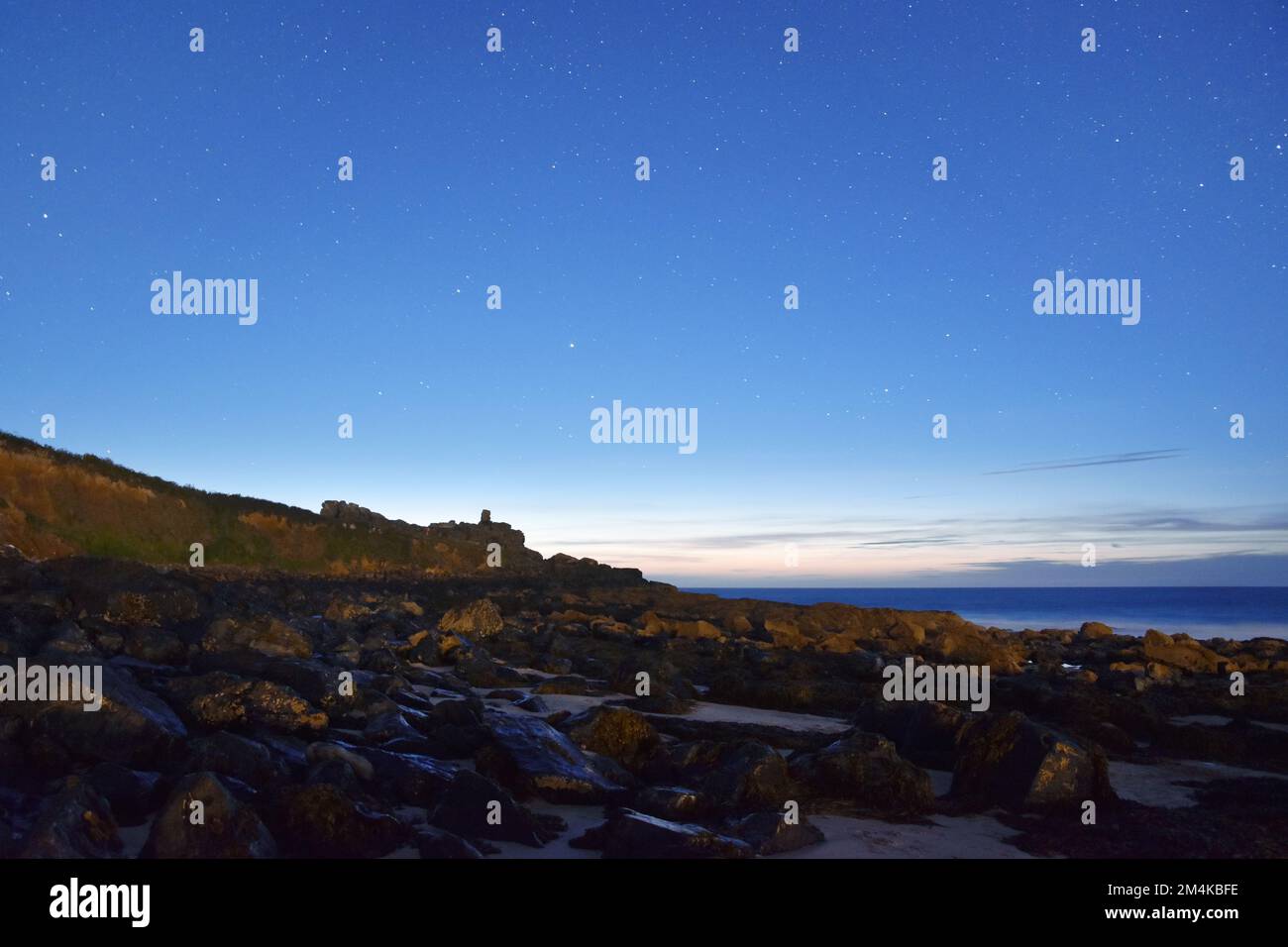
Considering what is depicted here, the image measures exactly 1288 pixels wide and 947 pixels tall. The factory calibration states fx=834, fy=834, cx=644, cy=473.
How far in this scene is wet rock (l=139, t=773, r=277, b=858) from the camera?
495cm

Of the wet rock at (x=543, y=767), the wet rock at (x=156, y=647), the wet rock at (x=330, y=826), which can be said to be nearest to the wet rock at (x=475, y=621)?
the wet rock at (x=156, y=647)

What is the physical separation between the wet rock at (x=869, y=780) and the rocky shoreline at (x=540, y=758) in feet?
0.07

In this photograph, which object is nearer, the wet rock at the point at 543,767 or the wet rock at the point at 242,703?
the wet rock at the point at 543,767

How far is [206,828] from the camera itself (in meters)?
5.00

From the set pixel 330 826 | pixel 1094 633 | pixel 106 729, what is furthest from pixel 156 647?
pixel 1094 633

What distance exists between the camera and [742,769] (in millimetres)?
7000

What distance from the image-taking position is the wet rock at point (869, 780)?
7285mm

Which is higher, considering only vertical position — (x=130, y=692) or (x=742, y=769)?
(x=130, y=692)

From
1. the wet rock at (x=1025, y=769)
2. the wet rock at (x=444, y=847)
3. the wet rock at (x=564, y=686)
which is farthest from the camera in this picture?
the wet rock at (x=564, y=686)

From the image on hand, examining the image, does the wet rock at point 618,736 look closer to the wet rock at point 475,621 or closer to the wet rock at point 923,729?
the wet rock at point 923,729
